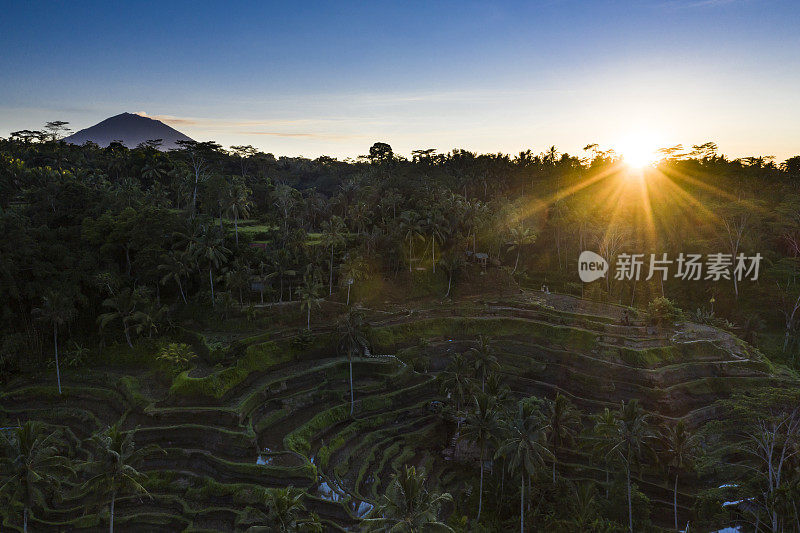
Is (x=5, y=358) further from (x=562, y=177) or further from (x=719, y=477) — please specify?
(x=562, y=177)

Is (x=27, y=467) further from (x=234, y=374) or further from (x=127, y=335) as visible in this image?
(x=127, y=335)

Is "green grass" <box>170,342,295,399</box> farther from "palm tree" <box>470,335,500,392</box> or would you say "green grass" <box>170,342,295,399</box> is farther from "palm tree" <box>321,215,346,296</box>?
"palm tree" <box>470,335,500,392</box>

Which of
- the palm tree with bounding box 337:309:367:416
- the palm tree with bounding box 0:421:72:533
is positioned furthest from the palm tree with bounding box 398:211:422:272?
the palm tree with bounding box 0:421:72:533

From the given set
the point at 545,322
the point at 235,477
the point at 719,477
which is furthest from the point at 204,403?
the point at 719,477

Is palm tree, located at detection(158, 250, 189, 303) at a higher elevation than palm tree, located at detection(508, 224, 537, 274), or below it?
below

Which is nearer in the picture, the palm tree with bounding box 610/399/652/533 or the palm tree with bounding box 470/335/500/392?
the palm tree with bounding box 610/399/652/533
